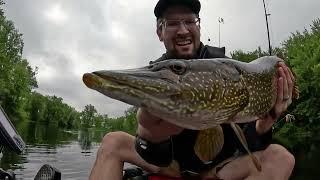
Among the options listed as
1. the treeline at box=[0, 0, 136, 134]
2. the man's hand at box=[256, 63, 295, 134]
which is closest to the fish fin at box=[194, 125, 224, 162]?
the man's hand at box=[256, 63, 295, 134]

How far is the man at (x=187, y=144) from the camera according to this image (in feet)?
10.9

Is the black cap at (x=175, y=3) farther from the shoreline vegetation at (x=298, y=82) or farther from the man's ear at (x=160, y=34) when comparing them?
the shoreline vegetation at (x=298, y=82)

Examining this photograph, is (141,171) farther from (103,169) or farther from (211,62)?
(211,62)

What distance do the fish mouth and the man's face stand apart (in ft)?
5.51

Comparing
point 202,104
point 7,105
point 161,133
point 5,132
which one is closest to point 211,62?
point 202,104

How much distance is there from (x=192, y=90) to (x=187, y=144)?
146 cm

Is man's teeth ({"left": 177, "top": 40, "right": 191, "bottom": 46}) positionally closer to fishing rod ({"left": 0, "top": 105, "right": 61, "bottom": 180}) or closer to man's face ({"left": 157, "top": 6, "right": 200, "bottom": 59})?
man's face ({"left": 157, "top": 6, "right": 200, "bottom": 59})

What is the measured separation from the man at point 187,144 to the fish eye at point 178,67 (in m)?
0.73

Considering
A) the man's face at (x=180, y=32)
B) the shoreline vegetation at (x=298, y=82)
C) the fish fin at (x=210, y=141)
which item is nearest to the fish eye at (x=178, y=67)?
the fish fin at (x=210, y=141)

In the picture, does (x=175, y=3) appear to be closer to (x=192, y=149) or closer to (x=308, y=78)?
(x=192, y=149)

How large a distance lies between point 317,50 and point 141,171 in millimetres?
32849

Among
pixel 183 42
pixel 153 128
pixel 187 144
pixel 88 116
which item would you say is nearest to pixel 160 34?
pixel 183 42

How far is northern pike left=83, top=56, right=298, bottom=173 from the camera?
7.20 ft

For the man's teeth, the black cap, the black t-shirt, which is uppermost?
the black cap
